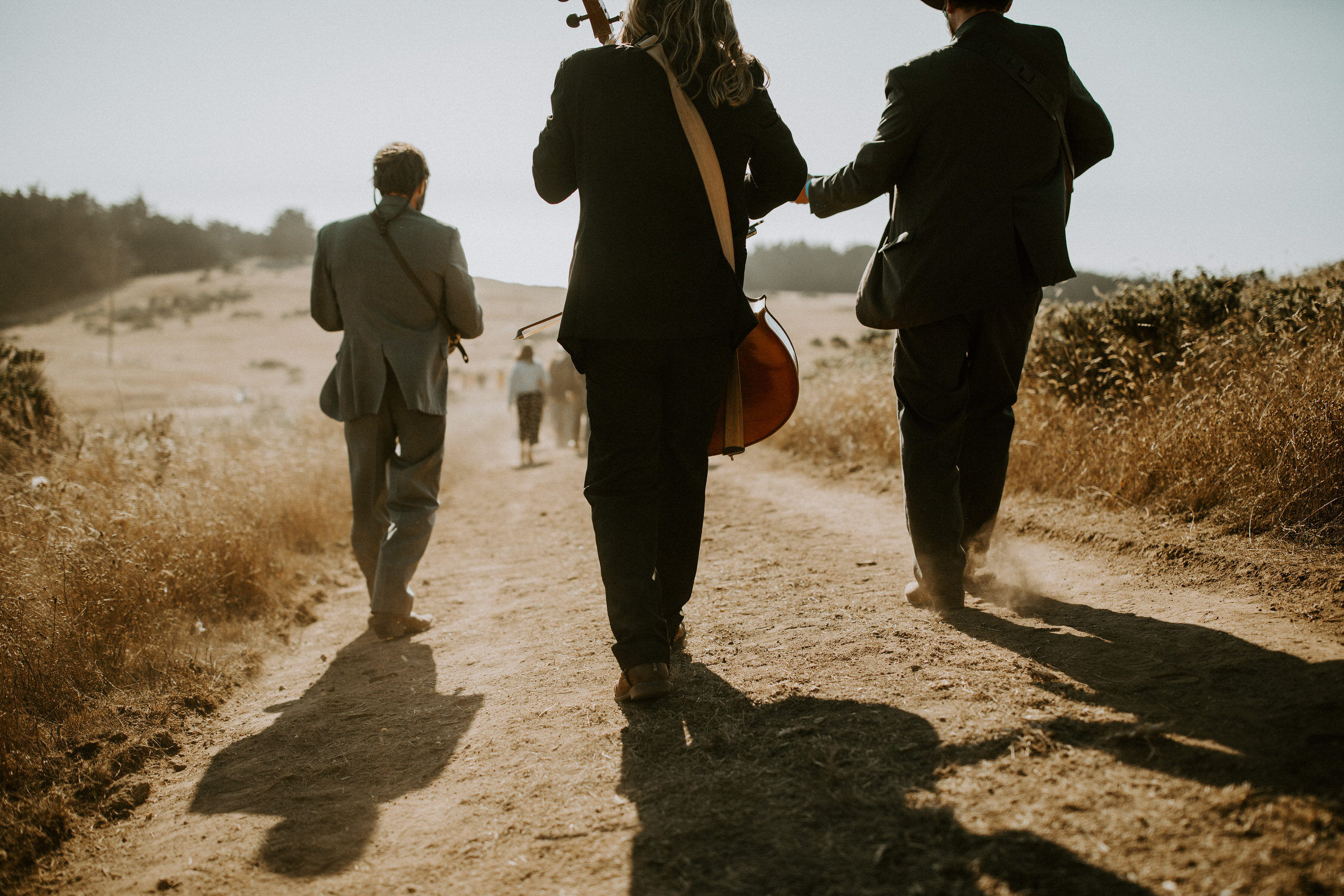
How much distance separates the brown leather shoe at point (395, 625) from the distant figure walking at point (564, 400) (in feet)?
29.5

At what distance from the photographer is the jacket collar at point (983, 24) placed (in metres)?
2.84

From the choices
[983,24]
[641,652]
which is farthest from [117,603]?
[983,24]

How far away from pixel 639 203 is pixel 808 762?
1644 mm

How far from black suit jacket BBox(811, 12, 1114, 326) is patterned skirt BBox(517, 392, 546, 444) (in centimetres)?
1024

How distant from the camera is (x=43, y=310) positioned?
87.3ft

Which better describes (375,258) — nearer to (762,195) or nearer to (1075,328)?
(762,195)

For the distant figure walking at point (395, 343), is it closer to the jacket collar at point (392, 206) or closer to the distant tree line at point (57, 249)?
the jacket collar at point (392, 206)

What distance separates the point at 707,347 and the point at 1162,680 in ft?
5.29

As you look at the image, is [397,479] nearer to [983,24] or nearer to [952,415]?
[952,415]

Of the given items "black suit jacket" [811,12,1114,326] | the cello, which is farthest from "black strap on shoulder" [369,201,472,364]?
"black suit jacket" [811,12,1114,326]

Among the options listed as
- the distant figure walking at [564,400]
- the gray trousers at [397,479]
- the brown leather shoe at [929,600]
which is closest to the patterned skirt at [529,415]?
the distant figure walking at [564,400]

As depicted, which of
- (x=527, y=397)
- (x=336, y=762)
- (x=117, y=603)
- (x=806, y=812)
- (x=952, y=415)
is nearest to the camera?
(x=806, y=812)

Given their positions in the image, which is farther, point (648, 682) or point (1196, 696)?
point (648, 682)

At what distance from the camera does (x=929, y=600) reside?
3225mm
